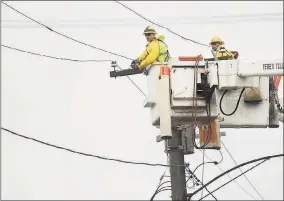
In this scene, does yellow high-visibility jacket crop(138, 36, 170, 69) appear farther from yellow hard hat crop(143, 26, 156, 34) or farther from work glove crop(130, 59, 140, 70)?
yellow hard hat crop(143, 26, 156, 34)

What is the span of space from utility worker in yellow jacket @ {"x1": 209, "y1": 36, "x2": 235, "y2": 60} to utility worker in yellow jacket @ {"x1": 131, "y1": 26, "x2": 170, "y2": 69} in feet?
3.11

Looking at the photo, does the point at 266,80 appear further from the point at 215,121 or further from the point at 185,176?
the point at 185,176

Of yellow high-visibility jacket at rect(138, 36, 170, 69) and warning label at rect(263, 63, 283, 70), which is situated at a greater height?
yellow high-visibility jacket at rect(138, 36, 170, 69)

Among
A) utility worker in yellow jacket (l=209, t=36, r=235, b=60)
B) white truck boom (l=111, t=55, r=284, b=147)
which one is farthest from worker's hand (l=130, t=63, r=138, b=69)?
utility worker in yellow jacket (l=209, t=36, r=235, b=60)

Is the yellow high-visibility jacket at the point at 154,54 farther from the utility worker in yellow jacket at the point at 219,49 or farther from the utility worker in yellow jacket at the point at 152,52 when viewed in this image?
the utility worker in yellow jacket at the point at 219,49

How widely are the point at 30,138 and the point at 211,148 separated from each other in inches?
175

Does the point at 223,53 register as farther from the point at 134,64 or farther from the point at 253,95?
the point at 134,64

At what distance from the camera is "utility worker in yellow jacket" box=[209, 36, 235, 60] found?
14.3 metres

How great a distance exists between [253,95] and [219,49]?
4.17 ft

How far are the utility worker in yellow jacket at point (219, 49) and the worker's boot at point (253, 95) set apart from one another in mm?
785

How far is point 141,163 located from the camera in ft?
46.7

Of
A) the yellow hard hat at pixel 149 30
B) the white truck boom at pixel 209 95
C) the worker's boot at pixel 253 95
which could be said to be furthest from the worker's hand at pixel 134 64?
the worker's boot at pixel 253 95

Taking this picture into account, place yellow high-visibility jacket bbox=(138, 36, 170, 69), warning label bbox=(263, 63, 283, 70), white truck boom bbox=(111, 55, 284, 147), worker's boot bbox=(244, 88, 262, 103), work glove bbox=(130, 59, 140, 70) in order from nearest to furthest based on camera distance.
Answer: warning label bbox=(263, 63, 283, 70), white truck boom bbox=(111, 55, 284, 147), worker's boot bbox=(244, 88, 262, 103), yellow high-visibility jacket bbox=(138, 36, 170, 69), work glove bbox=(130, 59, 140, 70)

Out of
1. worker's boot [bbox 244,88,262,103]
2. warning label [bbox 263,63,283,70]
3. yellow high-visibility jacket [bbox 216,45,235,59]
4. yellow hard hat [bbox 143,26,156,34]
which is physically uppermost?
yellow hard hat [bbox 143,26,156,34]
